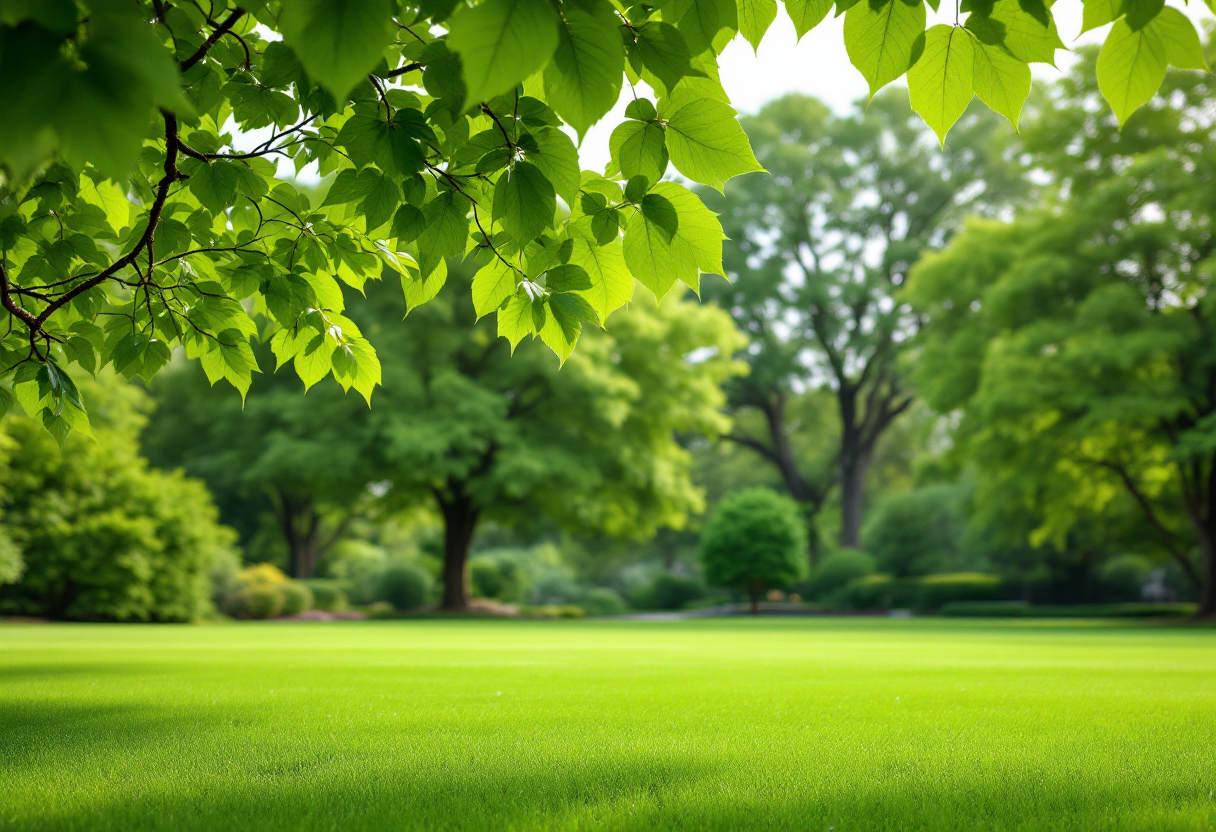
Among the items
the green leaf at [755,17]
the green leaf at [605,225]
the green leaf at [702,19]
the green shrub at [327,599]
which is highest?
the green leaf at [755,17]

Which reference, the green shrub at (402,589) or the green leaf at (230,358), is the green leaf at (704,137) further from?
the green shrub at (402,589)

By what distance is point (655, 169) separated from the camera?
188 centimetres

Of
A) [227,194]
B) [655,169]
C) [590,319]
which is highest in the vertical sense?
[227,194]

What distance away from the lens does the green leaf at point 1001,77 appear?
1.75m

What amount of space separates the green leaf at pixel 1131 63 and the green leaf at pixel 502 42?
1.02 meters

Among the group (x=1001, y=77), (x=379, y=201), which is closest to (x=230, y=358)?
(x=379, y=201)

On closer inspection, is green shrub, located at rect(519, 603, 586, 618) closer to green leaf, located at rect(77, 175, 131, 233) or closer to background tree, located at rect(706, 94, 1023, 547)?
background tree, located at rect(706, 94, 1023, 547)

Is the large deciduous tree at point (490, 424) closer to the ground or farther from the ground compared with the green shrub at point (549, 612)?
farther from the ground

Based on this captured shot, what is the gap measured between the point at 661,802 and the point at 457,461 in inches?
810

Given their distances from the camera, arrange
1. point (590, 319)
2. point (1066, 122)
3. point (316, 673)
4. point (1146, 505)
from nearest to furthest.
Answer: point (590, 319) < point (316, 673) < point (1146, 505) < point (1066, 122)

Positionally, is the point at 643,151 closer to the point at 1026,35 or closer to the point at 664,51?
the point at 664,51

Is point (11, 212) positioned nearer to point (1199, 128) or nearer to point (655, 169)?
point (655, 169)

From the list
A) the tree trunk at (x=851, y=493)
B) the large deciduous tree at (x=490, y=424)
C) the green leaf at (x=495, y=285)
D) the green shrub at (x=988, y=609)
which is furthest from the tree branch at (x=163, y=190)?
the tree trunk at (x=851, y=493)

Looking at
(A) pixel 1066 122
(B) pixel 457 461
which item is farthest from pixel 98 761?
(A) pixel 1066 122
